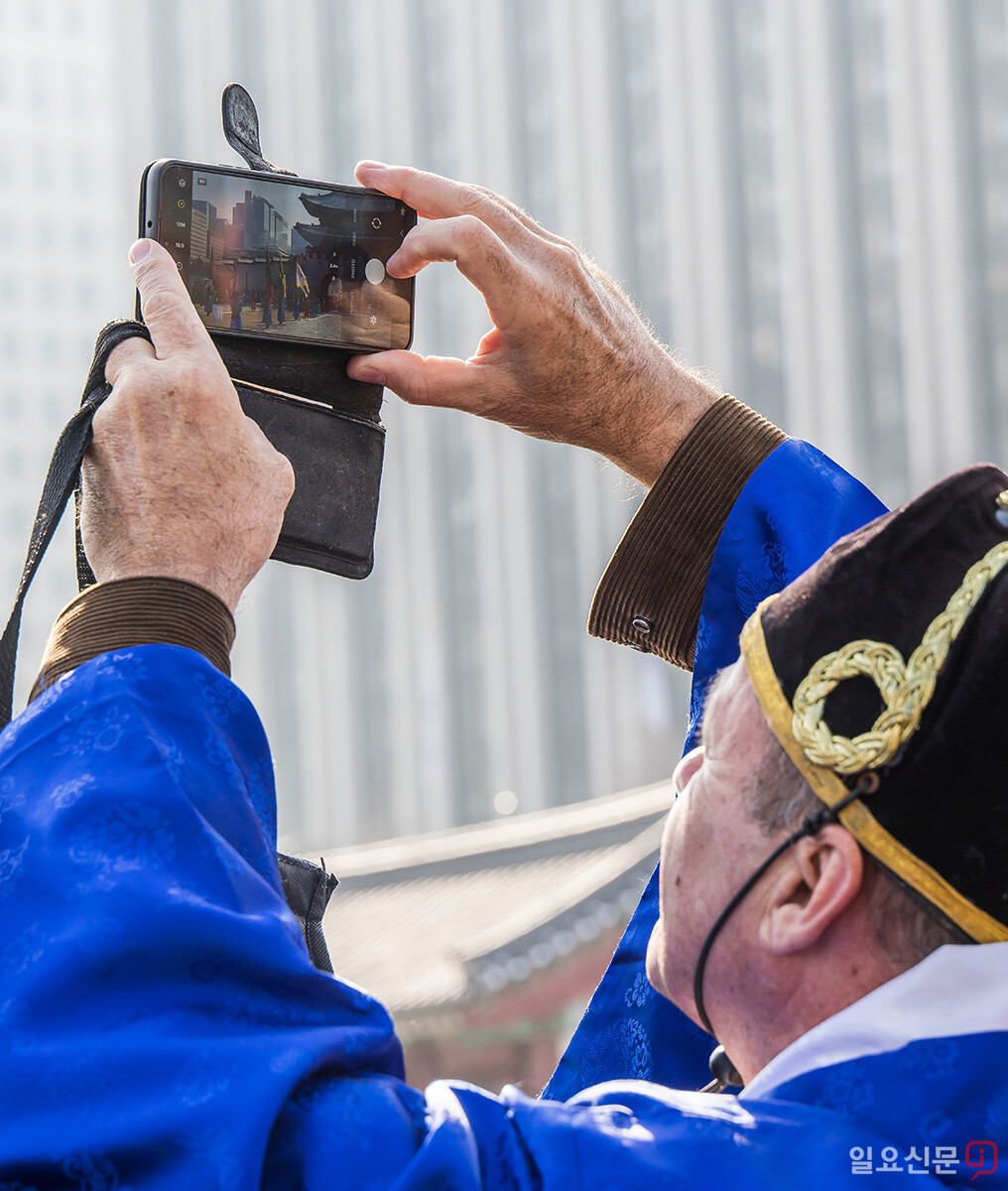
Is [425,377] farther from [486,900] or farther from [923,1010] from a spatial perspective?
[486,900]

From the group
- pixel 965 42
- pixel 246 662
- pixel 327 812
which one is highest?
pixel 965 42

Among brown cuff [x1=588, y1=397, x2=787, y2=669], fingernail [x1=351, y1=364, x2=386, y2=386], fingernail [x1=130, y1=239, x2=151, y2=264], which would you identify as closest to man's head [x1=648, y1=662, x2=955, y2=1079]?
brown cuff [x1=588, y1=397, x2=787, y2=669]

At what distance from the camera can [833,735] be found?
37.9 inches

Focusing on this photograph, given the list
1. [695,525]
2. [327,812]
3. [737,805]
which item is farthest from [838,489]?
[327,812]

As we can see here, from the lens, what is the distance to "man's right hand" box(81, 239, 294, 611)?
1.07 metres

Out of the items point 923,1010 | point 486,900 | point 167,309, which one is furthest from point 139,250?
point 486,900

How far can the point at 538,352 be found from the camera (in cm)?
146

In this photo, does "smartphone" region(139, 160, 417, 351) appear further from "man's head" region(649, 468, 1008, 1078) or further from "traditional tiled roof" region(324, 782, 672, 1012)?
"traditional tiled roof" region(324, 782, 672, 1012)

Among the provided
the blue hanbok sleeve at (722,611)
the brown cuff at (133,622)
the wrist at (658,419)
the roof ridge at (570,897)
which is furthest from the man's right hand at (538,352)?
the roof ridge at (570,897)

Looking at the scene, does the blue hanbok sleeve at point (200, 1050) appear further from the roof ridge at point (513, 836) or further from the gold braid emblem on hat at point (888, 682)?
the roof ridge at point (513, 836)

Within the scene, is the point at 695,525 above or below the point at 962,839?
above

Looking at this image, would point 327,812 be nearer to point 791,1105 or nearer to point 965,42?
point 965,42

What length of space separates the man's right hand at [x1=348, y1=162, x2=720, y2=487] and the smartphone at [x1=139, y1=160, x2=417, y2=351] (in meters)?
0.03

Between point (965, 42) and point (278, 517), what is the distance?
3689 centimetres
